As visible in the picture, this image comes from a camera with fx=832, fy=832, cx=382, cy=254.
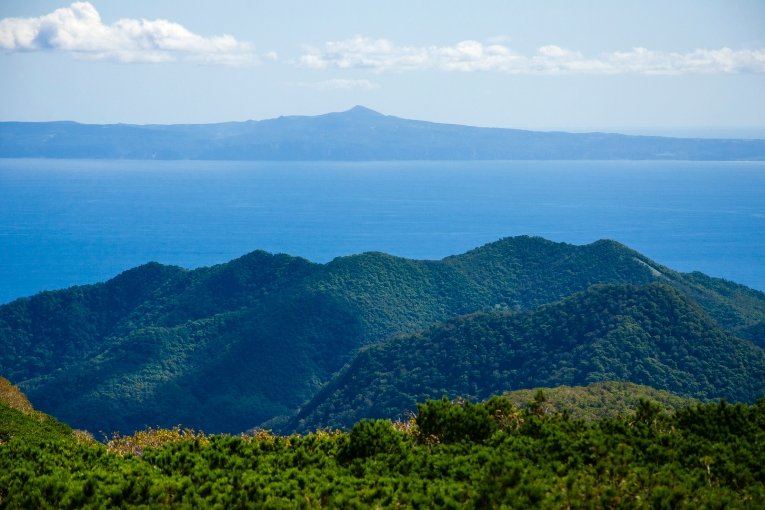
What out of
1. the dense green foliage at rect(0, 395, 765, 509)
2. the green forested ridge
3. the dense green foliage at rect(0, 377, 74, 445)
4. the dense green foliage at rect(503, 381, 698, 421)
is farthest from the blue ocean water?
the dense green foliage at rect(0, 395, 765, 509)

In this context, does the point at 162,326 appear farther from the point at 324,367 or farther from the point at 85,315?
the point at 324,367

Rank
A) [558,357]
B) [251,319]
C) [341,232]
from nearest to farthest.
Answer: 1. [558,357]
2. [251,319]
3. [341,232]

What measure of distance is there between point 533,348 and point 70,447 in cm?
3771

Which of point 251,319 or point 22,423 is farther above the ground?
point 22,423

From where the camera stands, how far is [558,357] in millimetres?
49500

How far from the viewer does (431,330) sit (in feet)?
189

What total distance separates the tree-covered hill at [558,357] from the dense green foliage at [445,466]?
92.4 feet

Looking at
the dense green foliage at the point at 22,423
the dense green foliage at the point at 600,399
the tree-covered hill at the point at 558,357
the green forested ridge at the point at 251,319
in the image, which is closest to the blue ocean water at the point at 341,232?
the green forested ridge at the point at 251,319

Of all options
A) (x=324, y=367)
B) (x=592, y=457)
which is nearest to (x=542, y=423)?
(x=592, y=457)

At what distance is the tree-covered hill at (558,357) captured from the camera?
149ft

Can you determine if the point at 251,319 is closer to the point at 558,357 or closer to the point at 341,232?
the point at 558,357

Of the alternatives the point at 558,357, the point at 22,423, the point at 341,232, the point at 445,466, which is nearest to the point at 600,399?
the point at 558,357

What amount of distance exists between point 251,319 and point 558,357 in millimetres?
28371

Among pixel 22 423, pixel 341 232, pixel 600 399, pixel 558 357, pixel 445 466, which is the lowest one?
pixel 341 232
